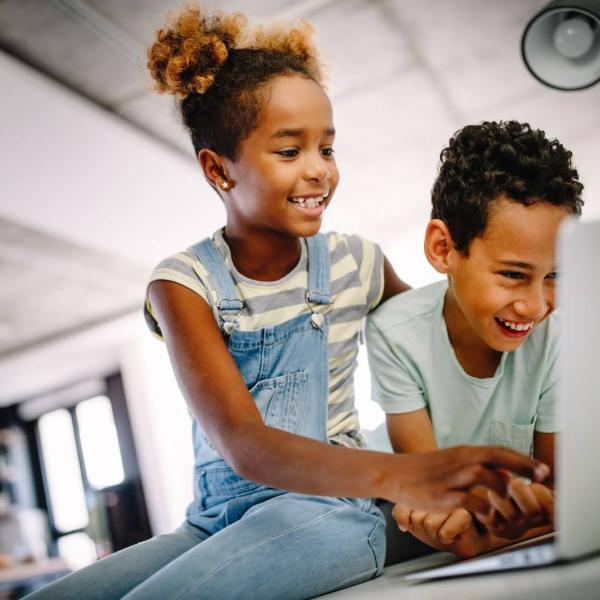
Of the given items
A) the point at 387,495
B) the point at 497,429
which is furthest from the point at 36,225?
the point at 387,495

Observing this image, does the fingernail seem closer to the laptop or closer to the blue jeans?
the laptop

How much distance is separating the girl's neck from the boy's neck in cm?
29

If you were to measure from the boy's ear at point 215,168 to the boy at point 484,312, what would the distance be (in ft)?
1.08

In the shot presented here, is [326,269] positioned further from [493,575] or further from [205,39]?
[493,575]

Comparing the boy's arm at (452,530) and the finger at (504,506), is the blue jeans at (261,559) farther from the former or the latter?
the finger at (504,506)

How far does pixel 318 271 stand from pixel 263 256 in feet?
0.30

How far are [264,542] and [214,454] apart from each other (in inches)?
10.1

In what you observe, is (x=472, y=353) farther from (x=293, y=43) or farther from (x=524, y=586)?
(x=524, y=586)

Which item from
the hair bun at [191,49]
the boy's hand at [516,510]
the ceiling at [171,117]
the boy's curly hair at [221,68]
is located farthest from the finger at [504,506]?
the ceiling at [171,117]

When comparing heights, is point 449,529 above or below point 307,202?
below

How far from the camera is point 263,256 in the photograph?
1.18 metres

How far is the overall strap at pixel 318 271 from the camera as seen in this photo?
1.15 meters

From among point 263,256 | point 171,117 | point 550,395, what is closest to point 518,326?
point 550,395

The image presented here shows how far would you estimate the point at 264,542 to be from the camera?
0.86 metres
